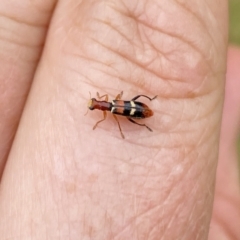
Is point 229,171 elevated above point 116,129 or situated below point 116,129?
above

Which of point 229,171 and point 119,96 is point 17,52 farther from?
point 229,171

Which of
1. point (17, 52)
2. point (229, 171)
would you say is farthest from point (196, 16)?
point (229, 171)

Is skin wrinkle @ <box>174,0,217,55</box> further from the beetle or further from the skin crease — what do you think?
the beetle

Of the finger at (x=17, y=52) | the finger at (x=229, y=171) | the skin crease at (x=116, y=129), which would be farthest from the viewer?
the finger at (x=229, y=171)

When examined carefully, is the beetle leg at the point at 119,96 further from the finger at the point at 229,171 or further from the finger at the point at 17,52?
the finger at the point at 229,171

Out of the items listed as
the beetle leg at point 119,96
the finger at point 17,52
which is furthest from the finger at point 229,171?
the finger at point 17,52

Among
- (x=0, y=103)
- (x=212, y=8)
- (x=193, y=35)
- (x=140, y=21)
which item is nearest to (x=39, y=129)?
(x=0, y=103)

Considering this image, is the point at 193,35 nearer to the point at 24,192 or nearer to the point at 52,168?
the point at 52,168

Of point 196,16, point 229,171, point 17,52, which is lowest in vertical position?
point 229,171
